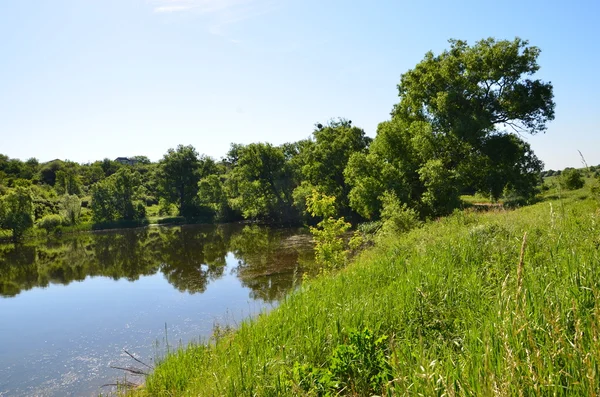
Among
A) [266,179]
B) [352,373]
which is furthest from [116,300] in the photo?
[266,179]

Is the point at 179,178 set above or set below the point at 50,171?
below

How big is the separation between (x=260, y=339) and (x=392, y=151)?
22301 mm

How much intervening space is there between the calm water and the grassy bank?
130 inches

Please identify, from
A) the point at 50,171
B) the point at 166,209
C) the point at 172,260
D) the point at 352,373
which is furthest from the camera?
the point at 50,171

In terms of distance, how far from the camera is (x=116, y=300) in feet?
59.8

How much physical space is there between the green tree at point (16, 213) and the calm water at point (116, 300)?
44.1 ft

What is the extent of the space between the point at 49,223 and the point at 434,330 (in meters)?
60.5

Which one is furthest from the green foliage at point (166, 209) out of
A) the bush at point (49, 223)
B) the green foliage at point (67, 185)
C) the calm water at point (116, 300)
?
the calm water at point (116, 300)

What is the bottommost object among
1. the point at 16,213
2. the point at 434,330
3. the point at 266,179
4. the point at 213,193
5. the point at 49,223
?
the point at 434,330

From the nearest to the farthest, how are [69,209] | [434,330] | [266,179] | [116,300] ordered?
[434,330]
[116,300]
[266,179]
[69,209]

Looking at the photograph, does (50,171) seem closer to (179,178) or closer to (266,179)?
(179,178)

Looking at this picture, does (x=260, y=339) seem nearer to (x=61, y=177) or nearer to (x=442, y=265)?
(x=442, y=265)

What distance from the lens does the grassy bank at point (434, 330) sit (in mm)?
2150

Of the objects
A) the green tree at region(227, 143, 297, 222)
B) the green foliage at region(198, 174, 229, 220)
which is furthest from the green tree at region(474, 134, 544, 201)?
the green foliage at region(198, 174, 229, 220)
